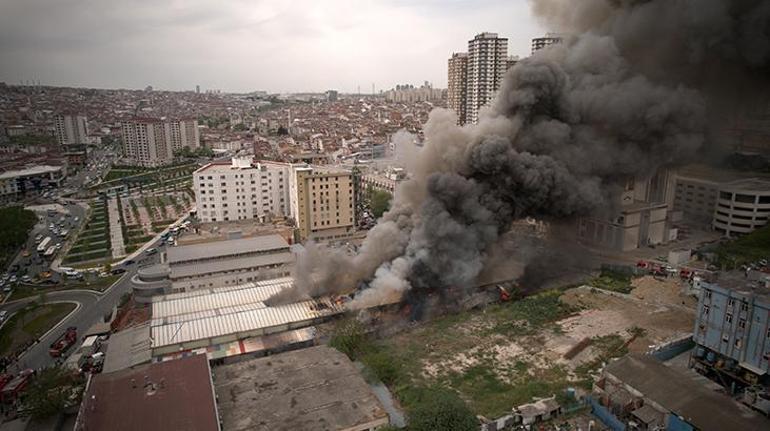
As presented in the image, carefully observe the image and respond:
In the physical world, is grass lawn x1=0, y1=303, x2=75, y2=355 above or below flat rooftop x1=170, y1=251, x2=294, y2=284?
below

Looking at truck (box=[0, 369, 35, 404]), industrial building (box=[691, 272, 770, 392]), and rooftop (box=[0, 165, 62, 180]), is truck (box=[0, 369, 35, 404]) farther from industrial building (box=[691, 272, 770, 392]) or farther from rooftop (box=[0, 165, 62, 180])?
rooftop (box=[0, 165, 62, 180])

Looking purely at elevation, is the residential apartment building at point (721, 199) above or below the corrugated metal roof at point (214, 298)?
above

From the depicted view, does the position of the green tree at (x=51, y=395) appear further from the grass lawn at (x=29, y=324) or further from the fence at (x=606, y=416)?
the fence at (x=606, y=416)

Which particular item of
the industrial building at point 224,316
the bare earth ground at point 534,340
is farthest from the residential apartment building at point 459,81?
the industrial building at point 224,316

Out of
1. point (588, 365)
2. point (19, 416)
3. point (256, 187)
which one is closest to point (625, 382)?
point (588, 365)

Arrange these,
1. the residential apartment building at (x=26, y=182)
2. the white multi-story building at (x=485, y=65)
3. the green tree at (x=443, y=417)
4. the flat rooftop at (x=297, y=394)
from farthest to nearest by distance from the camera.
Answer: the white multi-story building at (x=485, y=65)
the residential apartment building at (x=26, y=182)
the flat rooftop at (x=297, y=394)
the green tree at (x=443, y=417)

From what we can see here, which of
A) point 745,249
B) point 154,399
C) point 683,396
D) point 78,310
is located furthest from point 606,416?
point 78,310

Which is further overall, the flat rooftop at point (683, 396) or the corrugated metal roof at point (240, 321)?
the corrugated metal roof at point (240, 321)

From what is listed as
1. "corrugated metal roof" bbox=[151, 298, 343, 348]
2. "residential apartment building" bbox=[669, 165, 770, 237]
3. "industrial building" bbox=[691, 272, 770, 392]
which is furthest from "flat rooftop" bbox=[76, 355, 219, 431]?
"residential apartment building" bbox=[669, 165, 770, 237]
